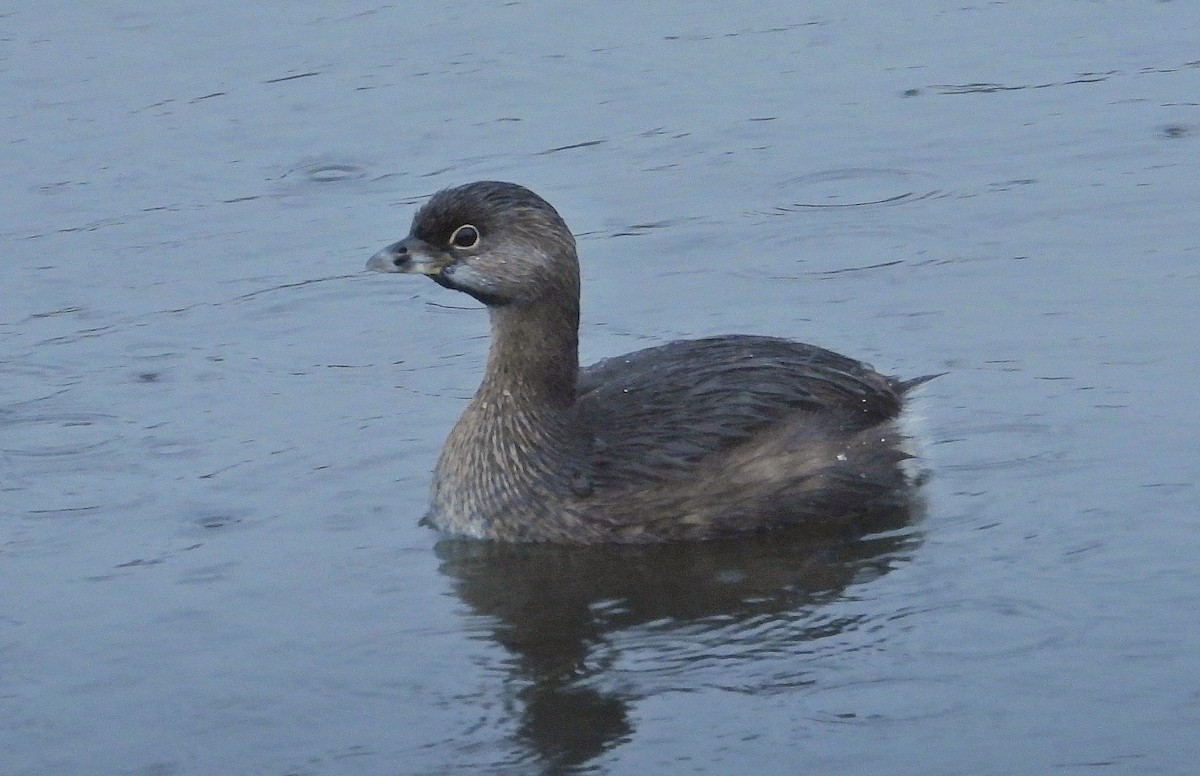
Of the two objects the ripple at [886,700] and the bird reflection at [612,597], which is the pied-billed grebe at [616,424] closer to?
the bird reflection at [612,597]

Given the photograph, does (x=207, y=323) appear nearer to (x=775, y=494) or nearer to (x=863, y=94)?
(x=775, y=494)

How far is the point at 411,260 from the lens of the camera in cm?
901

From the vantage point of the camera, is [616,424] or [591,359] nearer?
[616,424]

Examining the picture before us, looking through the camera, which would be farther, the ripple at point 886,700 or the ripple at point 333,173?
the ripple at point 333,173

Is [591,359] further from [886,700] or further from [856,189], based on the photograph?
[886,700]

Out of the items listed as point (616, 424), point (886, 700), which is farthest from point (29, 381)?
point (886, 700)

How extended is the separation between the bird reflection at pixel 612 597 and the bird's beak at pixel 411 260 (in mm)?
1095

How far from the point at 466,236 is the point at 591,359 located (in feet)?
5.01

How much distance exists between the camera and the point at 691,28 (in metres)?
14.7

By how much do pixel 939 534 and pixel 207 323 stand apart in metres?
3.95

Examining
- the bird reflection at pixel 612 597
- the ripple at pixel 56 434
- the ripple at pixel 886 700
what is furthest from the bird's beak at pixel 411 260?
the ripple at pixel 886 700

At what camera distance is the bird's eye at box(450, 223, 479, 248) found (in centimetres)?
896

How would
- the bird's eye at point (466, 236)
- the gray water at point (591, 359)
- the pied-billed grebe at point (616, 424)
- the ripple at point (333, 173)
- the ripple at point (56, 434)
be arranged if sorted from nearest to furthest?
1. the gray water at point (591, 359)
2. the pied-billed grebe at point (616, 424)
3. the bird's eye at point (466, 236)
4. the ripple at point (56, 434)
5. the ripple at point (333, 173)

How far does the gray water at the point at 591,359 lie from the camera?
7.16 metres
